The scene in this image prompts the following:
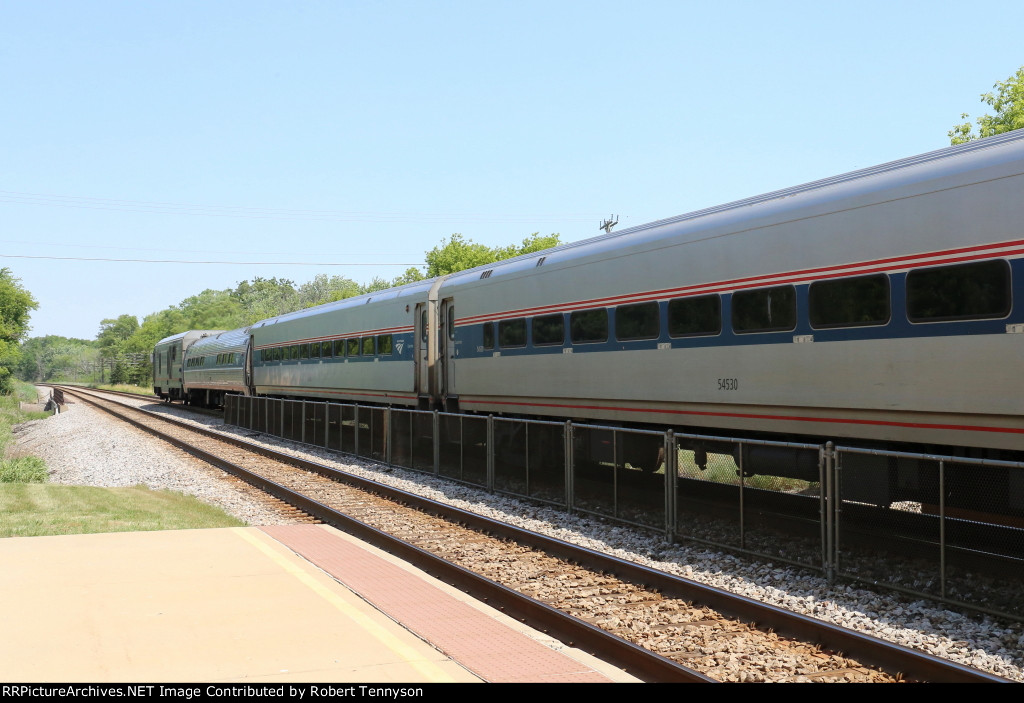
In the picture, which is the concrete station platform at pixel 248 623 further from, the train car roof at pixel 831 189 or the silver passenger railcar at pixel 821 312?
the train car roof at pixel 831 189

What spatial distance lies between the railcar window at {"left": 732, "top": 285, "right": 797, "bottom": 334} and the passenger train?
0.07 feet

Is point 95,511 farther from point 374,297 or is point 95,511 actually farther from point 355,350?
point 355,350

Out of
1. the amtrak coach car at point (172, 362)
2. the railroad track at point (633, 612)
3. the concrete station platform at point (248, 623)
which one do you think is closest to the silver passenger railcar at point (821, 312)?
the railroad track at point (633, 612)

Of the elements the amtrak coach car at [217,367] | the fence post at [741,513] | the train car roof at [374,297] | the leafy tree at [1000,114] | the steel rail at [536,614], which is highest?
the leafy tree at [1000,114]

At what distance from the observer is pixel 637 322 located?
14.0 metres

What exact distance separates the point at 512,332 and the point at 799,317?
765 centimetres

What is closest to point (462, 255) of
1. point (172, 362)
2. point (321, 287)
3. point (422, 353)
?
point (172, 362)

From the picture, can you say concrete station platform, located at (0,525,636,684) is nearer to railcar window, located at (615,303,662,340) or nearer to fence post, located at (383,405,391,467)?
railcar window, located at (615,303,662,340)

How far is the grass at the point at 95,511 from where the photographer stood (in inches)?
466

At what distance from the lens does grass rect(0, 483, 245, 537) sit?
466 inches

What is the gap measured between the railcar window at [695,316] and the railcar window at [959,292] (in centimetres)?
307

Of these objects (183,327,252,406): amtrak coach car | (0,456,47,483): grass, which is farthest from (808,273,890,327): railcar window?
(183,327,252,406): amtrak coach car

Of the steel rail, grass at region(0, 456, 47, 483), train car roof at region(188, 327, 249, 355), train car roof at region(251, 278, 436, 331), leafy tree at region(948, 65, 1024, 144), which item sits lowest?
grass at region(0, 456, 47, 483)

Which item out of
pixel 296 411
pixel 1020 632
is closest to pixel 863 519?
pixel 1020 632
